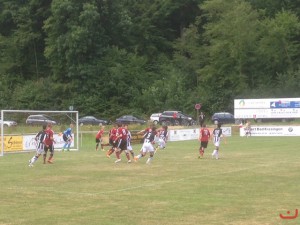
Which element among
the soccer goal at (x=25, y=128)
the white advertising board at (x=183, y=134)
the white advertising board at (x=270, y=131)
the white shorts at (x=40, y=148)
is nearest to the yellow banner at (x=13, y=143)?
the soccer goal at (x=25, y=128)

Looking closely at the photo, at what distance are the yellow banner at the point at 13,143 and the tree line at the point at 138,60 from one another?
145 ft

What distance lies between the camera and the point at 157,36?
9631 centimetres

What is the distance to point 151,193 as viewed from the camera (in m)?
17.5

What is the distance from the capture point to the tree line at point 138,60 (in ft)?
275

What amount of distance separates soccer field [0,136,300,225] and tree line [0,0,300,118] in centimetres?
5614

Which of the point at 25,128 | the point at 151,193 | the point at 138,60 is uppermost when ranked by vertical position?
the point at 138,60

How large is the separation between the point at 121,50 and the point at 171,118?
62.2 feet

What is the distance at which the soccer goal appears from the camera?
38312 mm

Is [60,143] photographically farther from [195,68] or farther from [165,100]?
[195,68]

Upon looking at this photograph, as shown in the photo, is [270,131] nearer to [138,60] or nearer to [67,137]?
[67,137]

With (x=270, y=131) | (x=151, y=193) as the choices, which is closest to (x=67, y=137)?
(x=151, y=193)

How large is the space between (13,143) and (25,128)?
330 centimetres

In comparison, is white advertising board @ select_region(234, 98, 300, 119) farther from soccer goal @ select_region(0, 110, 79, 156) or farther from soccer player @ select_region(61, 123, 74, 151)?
soccer player @ select_region(61, 123, 74, 151)

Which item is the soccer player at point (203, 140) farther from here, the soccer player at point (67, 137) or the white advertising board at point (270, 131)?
the white advertising board at point (270, 131)
